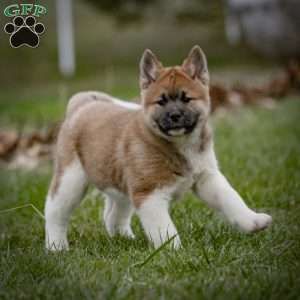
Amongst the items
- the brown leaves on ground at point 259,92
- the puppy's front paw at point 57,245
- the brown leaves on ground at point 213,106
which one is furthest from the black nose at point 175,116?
the brown leaves on ground at point 259,92

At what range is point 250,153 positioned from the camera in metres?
7.46

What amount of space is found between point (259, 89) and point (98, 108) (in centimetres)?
588

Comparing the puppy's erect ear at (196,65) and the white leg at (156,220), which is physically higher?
the puppy's erect ear at (196,65)

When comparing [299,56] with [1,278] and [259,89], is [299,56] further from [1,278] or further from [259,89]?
[1,278]

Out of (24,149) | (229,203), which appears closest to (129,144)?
(229,203)

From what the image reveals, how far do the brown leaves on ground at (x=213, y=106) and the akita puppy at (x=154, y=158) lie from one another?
2559 millimetres

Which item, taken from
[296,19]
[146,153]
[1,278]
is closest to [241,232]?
[146,153]

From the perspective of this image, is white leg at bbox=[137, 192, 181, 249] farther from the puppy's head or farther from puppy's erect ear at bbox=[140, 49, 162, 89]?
puppy's erect ear at bbox=[140, 49, 162, 89]

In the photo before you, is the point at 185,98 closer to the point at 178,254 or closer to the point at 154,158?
the point at 154,158

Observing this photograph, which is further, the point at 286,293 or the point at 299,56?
the point at 299,56

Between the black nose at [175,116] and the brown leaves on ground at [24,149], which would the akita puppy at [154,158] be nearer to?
the black nose at [175,116]

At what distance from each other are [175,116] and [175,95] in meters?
0.15

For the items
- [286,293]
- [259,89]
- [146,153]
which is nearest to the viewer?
[286,293]

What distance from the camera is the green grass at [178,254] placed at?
3625 mm
